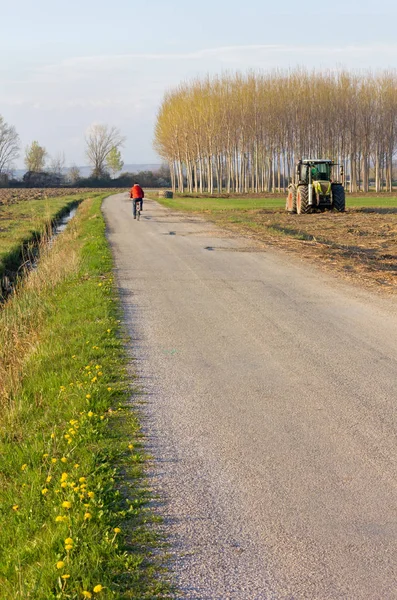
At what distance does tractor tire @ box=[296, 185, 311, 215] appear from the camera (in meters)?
32.9

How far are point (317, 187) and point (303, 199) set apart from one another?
2.73 ft

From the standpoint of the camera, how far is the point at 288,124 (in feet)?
253

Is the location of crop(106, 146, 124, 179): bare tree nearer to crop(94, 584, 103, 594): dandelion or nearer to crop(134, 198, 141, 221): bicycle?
crop(134, 198, 141, 221): bicycle

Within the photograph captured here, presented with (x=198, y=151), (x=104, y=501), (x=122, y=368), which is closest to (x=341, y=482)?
(x=104, y=501)

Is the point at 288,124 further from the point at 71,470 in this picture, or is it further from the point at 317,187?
the point at 71,470


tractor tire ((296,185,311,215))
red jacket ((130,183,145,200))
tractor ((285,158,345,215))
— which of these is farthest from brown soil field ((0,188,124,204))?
tractor ((285,158,345,215))

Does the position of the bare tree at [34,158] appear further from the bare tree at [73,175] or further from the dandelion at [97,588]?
the dandelion at [97,588]

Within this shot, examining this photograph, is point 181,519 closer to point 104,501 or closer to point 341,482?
point 104,501

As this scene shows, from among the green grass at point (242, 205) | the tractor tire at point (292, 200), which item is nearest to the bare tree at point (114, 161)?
the green grass at point (242, 205)

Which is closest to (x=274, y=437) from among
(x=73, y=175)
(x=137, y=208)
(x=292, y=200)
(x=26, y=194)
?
(x=137, y=208)

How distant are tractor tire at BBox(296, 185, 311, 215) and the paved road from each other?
21004 millimetres

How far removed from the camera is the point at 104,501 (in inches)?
183

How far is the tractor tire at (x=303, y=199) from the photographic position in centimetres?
3294

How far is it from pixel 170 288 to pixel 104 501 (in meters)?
8.83
